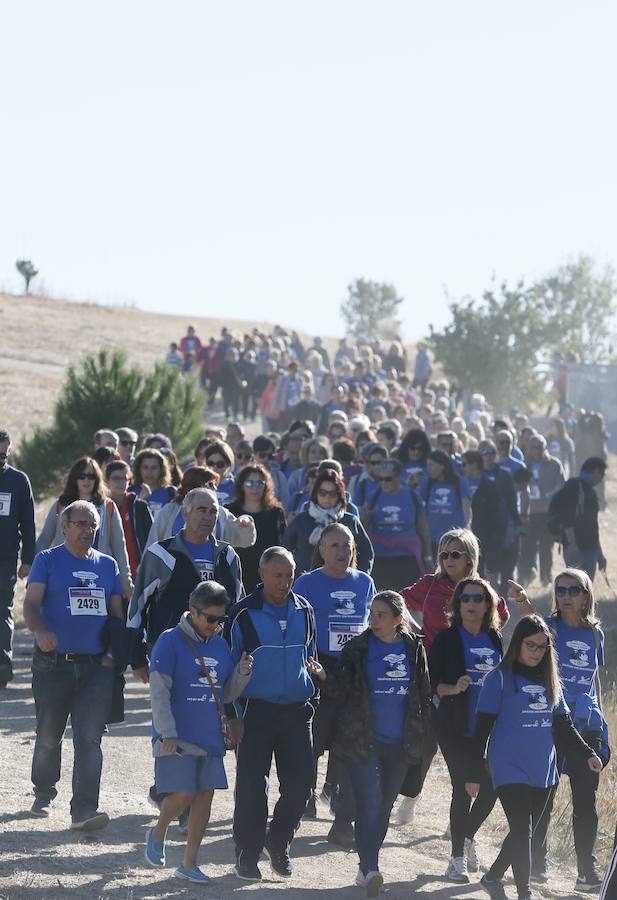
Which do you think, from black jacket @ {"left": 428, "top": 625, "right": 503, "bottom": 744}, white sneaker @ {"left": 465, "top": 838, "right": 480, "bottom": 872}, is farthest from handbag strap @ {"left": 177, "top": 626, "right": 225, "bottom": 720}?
white sneaker @ {"left": 465, "top": 838, "right": 480, "bottom": 872}

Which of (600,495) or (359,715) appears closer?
(359,715)

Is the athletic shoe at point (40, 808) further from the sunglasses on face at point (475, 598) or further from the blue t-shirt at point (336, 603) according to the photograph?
the sunglasses on face at point (475, 598)

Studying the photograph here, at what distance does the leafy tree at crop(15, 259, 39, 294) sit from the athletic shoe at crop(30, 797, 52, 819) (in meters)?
57.4

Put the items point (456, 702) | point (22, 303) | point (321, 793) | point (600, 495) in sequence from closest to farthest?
point (456, 702) < point (321, 793) < point (600, 495) < point (22, 303)

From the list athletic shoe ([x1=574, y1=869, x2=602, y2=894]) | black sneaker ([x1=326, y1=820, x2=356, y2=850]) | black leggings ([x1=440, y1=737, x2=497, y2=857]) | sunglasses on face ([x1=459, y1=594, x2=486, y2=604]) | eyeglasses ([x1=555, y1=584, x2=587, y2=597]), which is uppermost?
eyeglasses ([x1=555, y1=584, x2=587, y2=597])

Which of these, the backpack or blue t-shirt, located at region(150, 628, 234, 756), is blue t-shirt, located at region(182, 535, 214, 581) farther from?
the backpack

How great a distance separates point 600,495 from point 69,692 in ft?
68.0

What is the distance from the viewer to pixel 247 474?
455 inches

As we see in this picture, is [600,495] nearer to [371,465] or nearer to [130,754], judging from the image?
[371,465]

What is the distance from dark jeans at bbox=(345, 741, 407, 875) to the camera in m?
8.70

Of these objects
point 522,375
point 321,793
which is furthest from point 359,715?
point 522,375

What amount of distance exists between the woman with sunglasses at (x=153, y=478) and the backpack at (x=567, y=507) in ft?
17.2

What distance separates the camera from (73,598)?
29.8 feet

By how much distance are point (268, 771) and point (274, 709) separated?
33 cm
